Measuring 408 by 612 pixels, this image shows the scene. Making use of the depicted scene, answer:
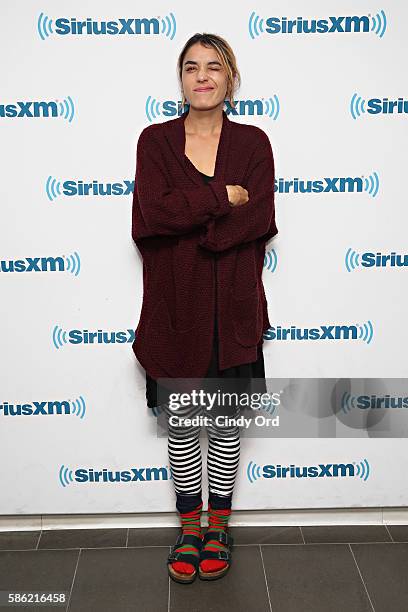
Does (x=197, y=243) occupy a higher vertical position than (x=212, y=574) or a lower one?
higher

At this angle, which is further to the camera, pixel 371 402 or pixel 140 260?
pixel 371 402

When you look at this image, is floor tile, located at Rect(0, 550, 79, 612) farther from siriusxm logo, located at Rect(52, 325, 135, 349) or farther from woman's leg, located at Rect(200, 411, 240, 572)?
siriusxm logo, located at Rect(52, 325, 135, 349)

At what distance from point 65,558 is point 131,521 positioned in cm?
29

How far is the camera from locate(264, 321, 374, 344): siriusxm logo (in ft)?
7.57

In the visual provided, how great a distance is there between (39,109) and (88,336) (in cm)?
75

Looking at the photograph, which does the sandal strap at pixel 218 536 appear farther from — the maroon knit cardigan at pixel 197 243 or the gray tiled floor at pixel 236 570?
the maroon knit cardigan at pixel 197 243

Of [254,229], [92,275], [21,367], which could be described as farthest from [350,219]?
[21,367]

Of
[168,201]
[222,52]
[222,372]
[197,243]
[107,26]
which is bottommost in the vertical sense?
[222,372]

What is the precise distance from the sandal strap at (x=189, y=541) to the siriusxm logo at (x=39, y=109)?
4.72 ft

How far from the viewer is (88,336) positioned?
7.53 ft

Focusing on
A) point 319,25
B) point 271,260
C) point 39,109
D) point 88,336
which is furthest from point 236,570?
point 319,25

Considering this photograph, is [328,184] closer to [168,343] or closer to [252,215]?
[252,215]

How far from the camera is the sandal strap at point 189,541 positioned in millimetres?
2287

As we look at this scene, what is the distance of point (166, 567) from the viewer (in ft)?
7.43
